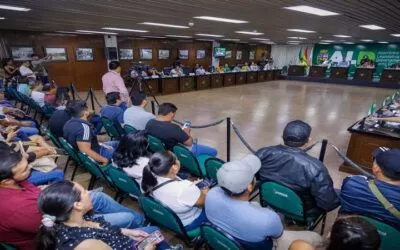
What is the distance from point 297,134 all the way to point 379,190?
0.62 m

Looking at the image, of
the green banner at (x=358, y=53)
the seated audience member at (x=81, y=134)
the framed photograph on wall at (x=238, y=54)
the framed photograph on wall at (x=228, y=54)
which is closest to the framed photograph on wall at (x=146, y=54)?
the framed photograph on wall at (x=228, y=54)

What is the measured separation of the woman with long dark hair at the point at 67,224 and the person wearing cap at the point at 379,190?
1.46m

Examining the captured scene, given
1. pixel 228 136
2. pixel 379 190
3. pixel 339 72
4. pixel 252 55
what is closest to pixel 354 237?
pixel 379 190

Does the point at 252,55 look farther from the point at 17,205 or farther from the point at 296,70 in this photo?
the point at 17,205

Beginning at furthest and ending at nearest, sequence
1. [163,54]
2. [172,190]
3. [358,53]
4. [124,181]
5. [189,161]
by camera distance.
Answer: [358,53], [163,54], [189,161], [124,181], [172,190]

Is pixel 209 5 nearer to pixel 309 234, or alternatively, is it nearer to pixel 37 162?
pixel 37 162

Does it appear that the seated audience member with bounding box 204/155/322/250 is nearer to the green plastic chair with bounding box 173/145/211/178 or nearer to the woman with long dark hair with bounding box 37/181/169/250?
the woman with long dark hair with bounding box 37/181/169/250

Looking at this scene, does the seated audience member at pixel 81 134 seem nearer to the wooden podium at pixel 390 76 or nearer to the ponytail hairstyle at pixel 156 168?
the ponytail hairstyle at pixel 156 168

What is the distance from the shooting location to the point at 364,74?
48.7ft

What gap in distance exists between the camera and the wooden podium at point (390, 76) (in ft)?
45.0

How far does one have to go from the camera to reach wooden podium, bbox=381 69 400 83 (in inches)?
539

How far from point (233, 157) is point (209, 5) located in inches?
95.8

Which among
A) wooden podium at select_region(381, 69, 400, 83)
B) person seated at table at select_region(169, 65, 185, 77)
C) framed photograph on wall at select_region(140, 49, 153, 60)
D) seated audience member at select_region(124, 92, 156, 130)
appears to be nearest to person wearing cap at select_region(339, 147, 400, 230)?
seated audience member at select_region(124, 92, 156, 130)

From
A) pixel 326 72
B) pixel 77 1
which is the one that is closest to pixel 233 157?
pixel 77 1
